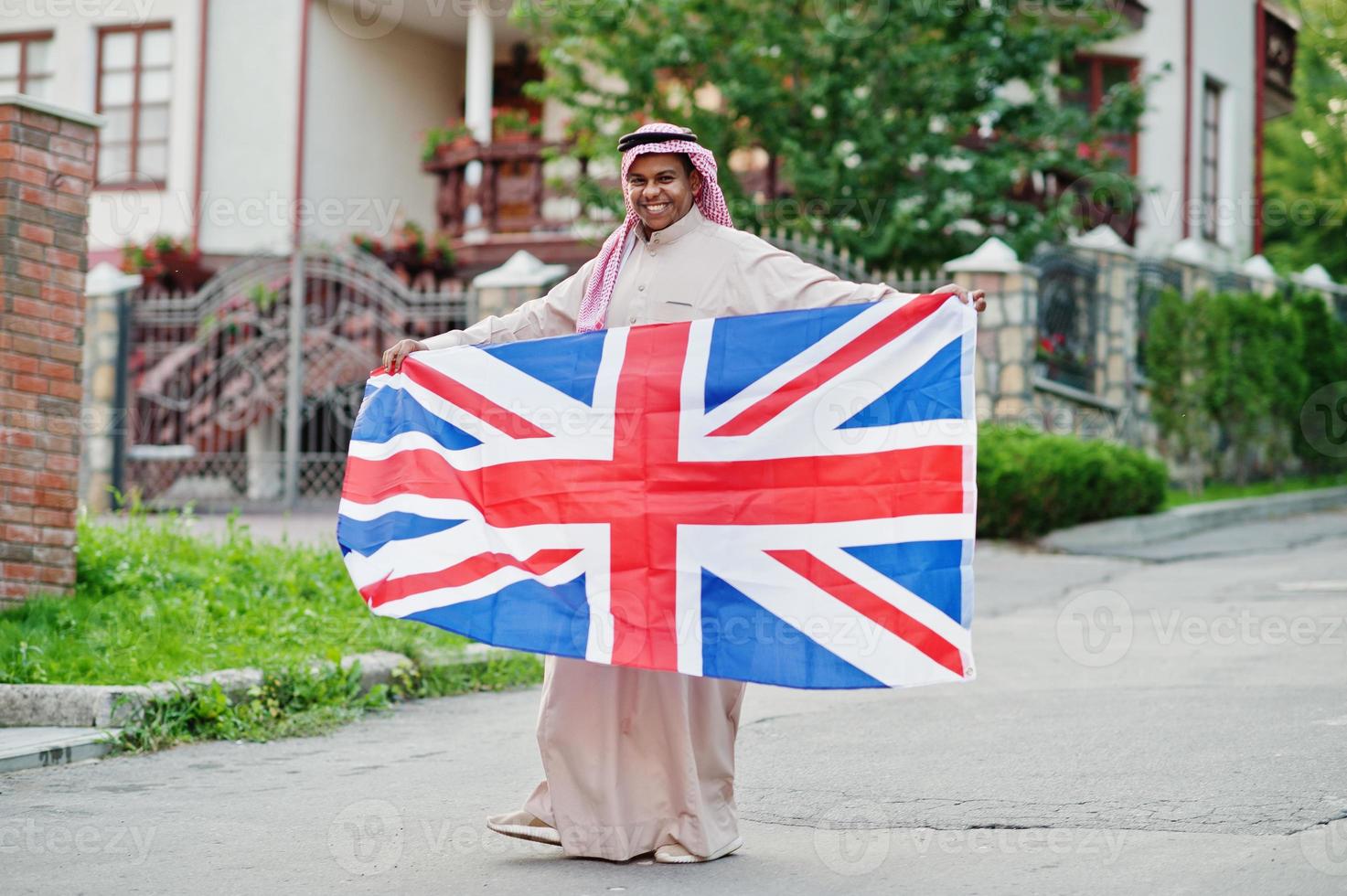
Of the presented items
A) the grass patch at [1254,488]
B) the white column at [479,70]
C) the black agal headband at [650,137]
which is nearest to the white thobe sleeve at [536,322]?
the black agal headband at [650,137]

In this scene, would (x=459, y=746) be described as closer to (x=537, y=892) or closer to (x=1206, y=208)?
(x=537, y=892)

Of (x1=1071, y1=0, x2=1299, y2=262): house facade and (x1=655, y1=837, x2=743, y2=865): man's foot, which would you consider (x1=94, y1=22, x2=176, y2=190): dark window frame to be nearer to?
(x1=1071, y1=0, x2=1299, y2=262): house facade

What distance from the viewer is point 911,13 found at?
17.1m

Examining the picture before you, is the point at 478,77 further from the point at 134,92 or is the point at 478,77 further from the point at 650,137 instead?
the point at 650,137

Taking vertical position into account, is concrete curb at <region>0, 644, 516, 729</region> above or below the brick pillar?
below

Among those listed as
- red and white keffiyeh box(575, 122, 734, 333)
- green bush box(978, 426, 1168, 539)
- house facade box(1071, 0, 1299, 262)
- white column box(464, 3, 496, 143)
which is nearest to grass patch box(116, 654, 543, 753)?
red and white keffiyeh box(575, 122, 734, 333)

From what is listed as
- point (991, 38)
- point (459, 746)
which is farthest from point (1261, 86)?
point (459, 746)

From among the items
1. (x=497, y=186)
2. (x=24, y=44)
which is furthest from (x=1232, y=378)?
(x=24, y=44)

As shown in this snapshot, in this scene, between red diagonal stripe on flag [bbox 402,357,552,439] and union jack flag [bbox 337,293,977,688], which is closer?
union jack flag [bbox 337,293,977,688]

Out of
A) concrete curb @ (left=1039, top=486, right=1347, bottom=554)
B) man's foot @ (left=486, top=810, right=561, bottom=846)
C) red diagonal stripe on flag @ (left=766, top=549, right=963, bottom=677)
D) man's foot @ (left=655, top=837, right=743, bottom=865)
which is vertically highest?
concrete curb @ (left=1039, top=486, right=1347, bottom=554)

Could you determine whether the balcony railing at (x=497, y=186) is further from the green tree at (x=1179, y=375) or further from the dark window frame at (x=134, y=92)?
the green tree at (x=1179, y=375)

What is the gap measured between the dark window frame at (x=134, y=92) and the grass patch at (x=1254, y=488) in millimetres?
13158

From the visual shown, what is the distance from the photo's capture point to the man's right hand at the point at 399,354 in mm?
5676

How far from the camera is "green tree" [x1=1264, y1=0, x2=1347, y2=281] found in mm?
30422
